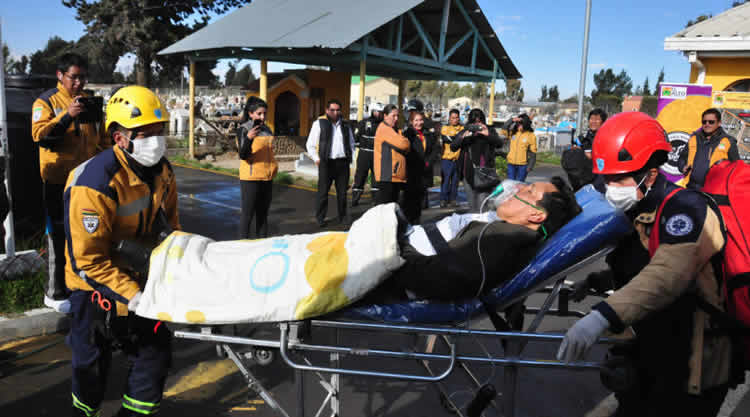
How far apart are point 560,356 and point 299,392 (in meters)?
1.31

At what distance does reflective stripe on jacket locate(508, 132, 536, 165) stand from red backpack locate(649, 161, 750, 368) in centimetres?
740

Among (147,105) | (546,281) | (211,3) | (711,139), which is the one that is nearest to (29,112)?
(147,105)

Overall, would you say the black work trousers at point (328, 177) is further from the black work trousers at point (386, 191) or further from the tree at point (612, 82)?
the tree at point (612, 82)

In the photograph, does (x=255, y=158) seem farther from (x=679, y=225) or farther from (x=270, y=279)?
(x=679, y=225)

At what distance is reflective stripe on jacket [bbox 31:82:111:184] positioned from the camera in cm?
442

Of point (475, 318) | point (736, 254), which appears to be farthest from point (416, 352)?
point (736, 254)

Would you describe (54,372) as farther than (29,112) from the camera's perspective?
No

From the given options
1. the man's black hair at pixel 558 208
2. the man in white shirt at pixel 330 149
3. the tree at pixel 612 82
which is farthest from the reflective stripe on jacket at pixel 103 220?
the tree at pixel 612 82

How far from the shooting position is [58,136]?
4438mm

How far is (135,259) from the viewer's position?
8.05 ft

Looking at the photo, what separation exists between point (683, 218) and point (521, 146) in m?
7.70

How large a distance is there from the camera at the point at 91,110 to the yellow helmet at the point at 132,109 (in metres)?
2.10

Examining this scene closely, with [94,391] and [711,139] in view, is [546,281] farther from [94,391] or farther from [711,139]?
[711,139]

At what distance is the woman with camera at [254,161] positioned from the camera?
613cm
